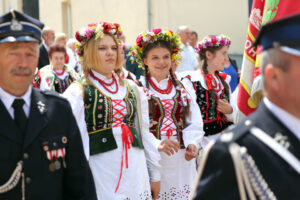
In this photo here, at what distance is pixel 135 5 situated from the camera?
48.2 feet

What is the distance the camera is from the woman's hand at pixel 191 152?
16.8 ft

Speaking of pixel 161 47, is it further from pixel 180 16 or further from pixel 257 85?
pixel 180 16

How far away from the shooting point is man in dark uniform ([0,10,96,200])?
2762mm

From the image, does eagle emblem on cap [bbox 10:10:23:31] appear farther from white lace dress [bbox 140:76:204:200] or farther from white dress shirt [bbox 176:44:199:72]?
white dress shirt [bbox 176:44:199:72]

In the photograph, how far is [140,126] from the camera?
458cm

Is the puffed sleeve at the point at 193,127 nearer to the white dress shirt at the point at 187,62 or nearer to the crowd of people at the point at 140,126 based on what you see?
the crowd of people at the point at 140,126

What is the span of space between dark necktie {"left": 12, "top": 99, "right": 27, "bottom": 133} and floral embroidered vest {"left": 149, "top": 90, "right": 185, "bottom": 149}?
97.4 inches

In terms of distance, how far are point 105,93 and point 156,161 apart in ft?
2.50

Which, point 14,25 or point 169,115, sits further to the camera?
point 169,115

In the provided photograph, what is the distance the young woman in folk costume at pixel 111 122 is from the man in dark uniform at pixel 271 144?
7.31 feet

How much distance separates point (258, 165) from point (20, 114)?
137cm

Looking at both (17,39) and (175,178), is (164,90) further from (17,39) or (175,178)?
(17,39)

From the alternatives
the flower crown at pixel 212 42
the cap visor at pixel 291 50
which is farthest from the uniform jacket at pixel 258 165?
the flower crown at pixel 212 42

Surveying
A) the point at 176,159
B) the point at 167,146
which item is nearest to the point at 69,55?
the point at 176,159
